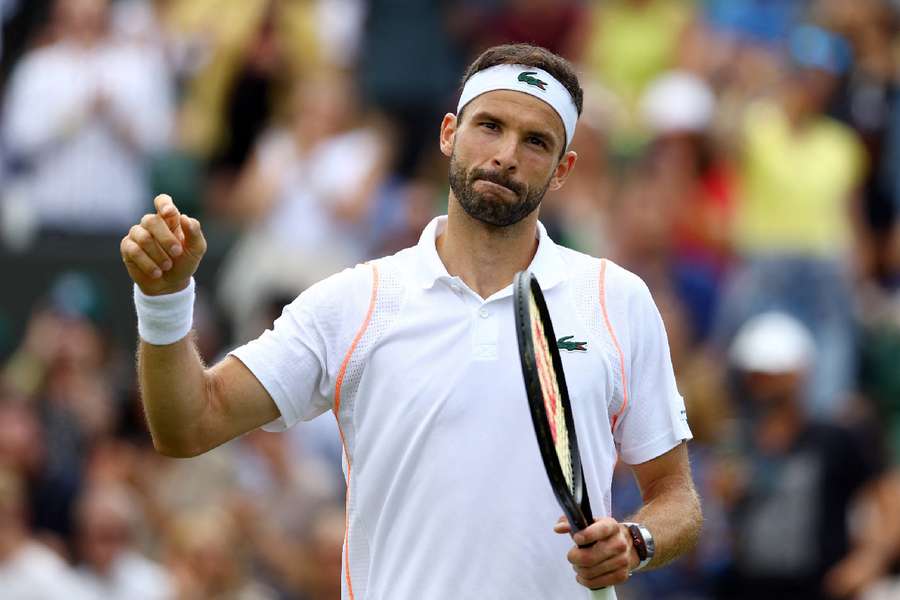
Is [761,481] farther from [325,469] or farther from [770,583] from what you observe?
[325,469]

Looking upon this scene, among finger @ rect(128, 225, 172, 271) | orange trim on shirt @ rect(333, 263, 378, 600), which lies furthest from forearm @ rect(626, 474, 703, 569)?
finger @ rect(128, 225, 172, 271)

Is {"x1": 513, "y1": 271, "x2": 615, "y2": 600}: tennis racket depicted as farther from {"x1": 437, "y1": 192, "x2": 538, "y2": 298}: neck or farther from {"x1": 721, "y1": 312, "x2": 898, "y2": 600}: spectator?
{"x1": 721, "y1": 312, "x2": 898, "y2": 600}: spectator

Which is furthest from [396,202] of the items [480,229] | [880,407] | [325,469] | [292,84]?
[480,229]

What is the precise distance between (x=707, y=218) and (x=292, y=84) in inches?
112

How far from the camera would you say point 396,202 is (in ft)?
39.8

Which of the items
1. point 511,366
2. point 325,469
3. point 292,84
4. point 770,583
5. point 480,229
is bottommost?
point 770,583

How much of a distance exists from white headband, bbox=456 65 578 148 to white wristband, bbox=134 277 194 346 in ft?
3.00

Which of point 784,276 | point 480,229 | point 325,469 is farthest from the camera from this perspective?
point 784,276

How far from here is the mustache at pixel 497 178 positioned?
15.7 ft

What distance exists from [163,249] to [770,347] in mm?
6152

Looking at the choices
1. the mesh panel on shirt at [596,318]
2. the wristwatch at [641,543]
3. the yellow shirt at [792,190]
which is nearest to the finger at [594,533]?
the wristwatch at [641,543]

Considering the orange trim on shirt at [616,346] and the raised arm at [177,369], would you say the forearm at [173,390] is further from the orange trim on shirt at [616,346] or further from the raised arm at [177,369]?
the orange trim on shirt at [616,346]

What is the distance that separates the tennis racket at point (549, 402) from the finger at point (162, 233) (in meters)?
0.78

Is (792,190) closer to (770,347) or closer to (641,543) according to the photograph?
(770,347)
